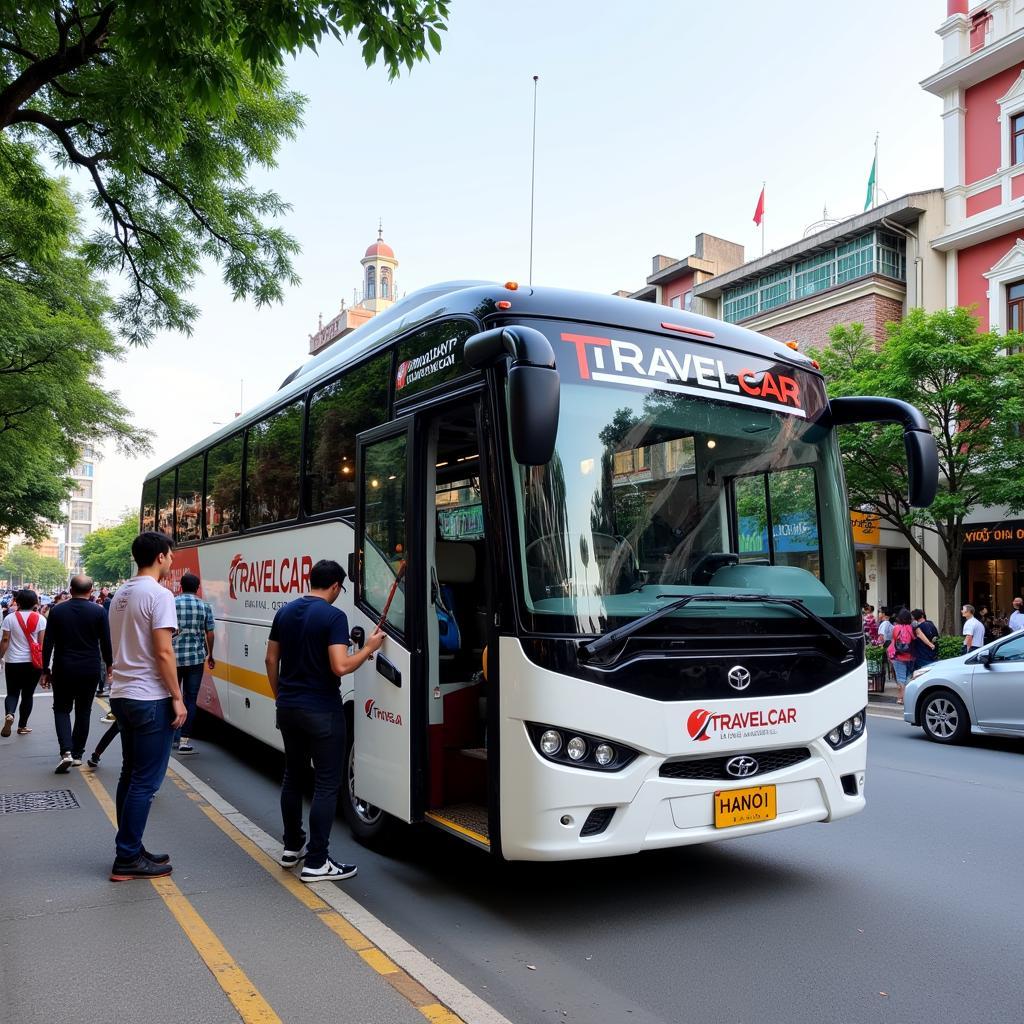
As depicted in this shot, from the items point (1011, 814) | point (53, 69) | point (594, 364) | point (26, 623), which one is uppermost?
point (53, 69)

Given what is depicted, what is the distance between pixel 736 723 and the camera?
4773 mm

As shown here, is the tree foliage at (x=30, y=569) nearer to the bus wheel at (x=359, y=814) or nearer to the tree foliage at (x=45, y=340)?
the tree foliage at (x=45, y=340)

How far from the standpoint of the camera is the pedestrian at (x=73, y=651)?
28.7 ft

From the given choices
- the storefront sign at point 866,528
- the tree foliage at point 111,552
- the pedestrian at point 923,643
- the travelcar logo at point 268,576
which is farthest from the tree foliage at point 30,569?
the travelcar logo at point 268,576

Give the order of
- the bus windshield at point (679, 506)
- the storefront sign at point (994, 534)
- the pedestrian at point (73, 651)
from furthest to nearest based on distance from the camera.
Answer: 1. the storefront sign at point (994, 534)
2. the pedestrian at point (73, 651)
3. the bus windshield at point (679, 506)

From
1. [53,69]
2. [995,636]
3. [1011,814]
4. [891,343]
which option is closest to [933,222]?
[891,343]

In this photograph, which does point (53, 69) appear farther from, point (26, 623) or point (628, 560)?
point (628, 560)

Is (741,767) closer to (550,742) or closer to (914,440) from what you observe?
(550,742)

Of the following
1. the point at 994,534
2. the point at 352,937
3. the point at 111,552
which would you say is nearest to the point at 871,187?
the point at 994,534

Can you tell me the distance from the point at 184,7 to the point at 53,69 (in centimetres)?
292

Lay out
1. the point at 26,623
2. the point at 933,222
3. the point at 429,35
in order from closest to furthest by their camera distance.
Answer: the point at 429,35, the point at 26,623, the point at 933,222

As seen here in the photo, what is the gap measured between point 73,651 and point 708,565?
6473 mm

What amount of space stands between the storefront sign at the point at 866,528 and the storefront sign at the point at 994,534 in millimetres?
2103

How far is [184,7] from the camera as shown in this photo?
5.72 metres
